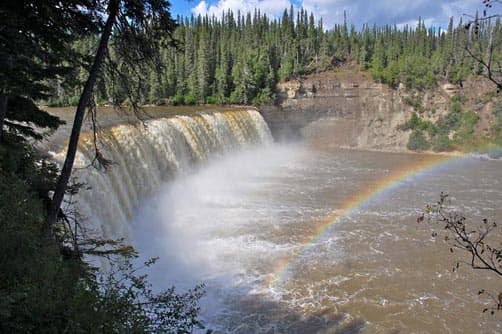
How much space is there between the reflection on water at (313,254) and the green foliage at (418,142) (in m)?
14.5

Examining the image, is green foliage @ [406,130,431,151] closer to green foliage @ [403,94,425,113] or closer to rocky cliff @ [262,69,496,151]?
rocky cliff @ [262,69,496,151]

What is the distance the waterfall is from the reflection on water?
3.09 ft

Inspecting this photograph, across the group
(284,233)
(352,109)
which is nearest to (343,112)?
(352,109)

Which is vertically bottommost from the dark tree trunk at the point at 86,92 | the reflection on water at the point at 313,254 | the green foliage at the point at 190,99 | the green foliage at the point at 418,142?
the reflection on water at the point at 313,254

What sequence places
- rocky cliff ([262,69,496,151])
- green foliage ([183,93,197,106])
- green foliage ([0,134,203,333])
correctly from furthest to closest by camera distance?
green foliage ([183,93,197,106]), rocky cliff ([262,69,496,151]), green foliage ([0,134,203,333])

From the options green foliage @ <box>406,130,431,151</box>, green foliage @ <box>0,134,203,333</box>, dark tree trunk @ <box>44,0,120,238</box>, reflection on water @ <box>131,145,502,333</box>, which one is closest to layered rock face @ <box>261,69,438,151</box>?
green foliage @ <box>406,130,431,151</box>

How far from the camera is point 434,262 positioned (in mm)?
13500

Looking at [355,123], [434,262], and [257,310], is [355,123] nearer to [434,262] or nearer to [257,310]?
[434,262]

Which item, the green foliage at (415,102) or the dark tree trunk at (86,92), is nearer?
the dark tree trunk at (86,92)

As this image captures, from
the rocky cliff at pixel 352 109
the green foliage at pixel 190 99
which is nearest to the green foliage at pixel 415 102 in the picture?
the rocky cliff at pixel 352 109

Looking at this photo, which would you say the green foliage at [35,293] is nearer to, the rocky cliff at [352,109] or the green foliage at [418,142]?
the rocky cliff at [352,109]

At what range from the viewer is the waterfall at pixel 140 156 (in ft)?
43.3

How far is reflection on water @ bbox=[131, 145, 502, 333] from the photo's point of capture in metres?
10.3

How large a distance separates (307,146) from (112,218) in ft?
105
